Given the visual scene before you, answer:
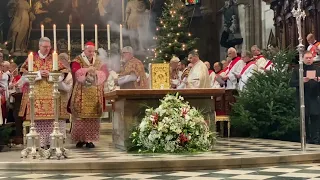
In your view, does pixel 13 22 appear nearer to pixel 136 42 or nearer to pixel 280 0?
pixel 136 42

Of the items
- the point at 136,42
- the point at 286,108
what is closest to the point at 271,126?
the point at 286,108

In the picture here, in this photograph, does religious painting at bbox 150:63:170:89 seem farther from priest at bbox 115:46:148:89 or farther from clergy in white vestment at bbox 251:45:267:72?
clergy in white vestment at bbox 251:45:267:72

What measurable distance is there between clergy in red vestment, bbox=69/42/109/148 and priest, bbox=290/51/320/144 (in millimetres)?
3409

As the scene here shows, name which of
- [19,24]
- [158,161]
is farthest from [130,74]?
[19,24]

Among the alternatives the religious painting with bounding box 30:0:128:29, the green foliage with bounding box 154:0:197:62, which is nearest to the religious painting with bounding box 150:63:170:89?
the green foliage with bounding box 154:0:197:62

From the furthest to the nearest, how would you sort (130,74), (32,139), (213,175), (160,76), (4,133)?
(130,74)
(4,133)
(160,76)
(32,139)
(213,175)

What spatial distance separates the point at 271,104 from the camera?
40.6ft

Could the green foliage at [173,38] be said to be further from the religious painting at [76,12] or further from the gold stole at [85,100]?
the gold stole at [85,100]

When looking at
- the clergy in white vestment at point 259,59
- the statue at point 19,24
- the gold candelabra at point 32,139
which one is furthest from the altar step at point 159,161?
the statue at point 19,24

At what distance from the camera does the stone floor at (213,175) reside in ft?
23.6

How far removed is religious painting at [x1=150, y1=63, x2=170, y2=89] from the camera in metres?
10.0

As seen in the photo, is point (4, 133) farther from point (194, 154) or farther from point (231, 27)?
point (231, 27)

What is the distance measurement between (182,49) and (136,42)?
583 centimetres

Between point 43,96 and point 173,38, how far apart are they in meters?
10.8
